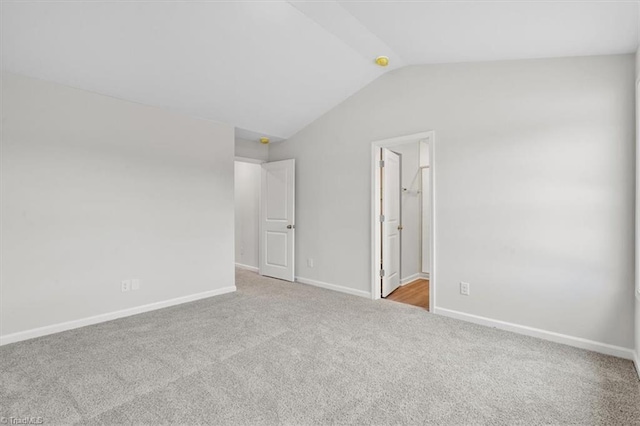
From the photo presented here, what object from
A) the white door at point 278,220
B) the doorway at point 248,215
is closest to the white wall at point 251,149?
the white door at point 278,220

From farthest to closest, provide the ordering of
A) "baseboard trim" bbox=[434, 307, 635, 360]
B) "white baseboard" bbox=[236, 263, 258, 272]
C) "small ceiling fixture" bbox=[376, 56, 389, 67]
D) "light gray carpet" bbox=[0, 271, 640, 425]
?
"white baseboard" bbox=[236, 263, 258, 272] → "small ceiling fixture" bbox=[376, 56, 389, 67] → "baseboard trim" bbox=[434, 307, 635, 360] → "light gray carpet" bbox=[0, 271, 640, 425]

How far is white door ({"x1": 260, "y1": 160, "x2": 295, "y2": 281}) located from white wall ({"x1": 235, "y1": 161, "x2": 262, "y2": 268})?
0.54 meters

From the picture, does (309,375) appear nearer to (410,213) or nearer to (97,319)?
(97,319)

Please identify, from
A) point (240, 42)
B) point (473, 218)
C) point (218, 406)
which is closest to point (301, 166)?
point (240, 42)

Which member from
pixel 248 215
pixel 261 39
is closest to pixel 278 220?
pixel 248 215

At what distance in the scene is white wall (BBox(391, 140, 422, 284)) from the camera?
4968 mm

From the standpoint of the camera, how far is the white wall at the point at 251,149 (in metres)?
5.06

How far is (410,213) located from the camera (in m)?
5.18

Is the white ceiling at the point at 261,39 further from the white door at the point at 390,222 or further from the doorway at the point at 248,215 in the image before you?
the doorway at the point at 248,215

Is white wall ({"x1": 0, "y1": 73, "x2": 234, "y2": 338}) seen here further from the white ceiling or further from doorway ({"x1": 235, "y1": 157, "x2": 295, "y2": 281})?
doorway ({"x1": 235, "y1": 157, "x2": 295, "y2": 281})

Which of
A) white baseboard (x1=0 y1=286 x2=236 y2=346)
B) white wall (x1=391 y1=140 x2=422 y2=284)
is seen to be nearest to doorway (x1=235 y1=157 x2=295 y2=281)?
white baseboard (x1=0 y1=286 x2=236 y2=346)

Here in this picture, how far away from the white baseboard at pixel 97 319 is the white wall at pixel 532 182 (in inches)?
118

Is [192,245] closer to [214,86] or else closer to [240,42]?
[214,86]

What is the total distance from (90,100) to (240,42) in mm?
1679
